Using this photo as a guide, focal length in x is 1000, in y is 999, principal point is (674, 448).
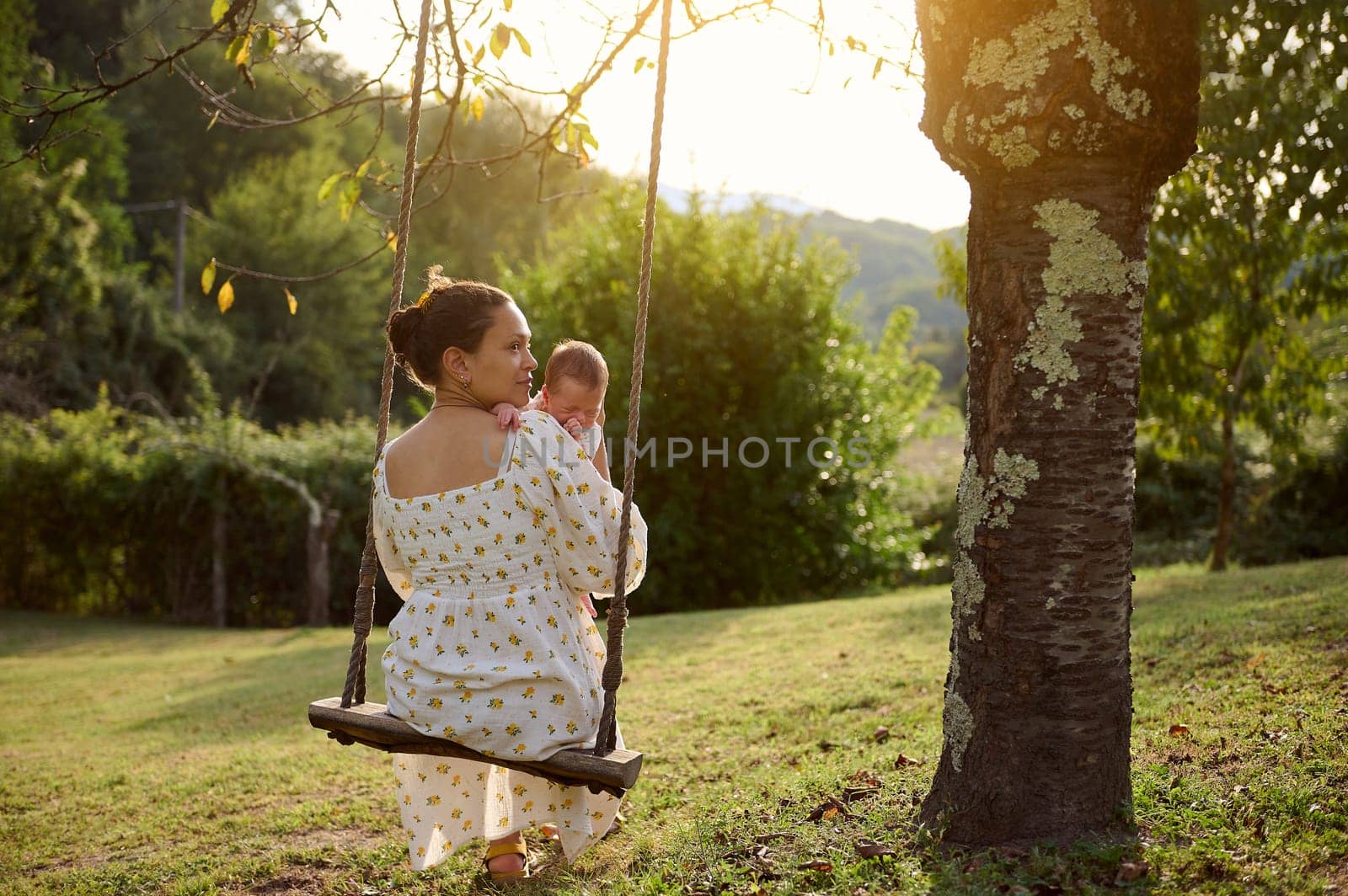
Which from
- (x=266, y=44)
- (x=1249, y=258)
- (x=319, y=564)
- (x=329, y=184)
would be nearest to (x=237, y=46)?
(x=266, y=44)

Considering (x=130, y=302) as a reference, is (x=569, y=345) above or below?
below

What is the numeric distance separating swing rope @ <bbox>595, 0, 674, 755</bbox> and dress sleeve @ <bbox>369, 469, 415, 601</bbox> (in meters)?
0.67

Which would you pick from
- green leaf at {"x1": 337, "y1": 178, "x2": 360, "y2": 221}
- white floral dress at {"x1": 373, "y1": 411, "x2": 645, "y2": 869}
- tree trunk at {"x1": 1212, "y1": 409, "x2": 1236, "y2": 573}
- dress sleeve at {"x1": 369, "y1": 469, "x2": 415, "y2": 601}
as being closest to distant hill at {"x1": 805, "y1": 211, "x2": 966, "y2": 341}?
tree trunk at {"x1": 1212, "y1": 409, "x2": 1236, "y2": 573}

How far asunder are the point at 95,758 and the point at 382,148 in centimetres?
2969

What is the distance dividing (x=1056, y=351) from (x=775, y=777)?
1942 millimetres

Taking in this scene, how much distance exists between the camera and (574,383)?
3.04 metres

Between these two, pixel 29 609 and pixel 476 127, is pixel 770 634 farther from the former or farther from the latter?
pixel 476 127

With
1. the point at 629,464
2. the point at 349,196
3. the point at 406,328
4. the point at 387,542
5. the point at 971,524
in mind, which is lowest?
the point at 387,542

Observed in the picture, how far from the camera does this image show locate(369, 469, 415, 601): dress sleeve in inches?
115

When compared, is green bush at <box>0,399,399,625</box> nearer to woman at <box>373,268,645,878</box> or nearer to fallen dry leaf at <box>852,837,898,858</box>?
woman at <box>373,268,645,878</box>

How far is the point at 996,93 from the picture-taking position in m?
2.46

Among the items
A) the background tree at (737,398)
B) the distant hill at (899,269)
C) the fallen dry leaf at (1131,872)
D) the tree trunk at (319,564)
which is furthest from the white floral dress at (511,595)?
the distant hill at (899,269)

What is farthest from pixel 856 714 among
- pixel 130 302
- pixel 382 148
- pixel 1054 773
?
Result: pixel 382 148

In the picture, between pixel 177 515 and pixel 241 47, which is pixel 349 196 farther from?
pixel 177 515
